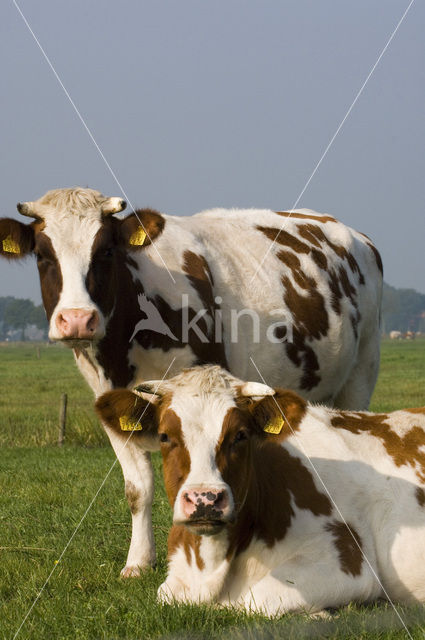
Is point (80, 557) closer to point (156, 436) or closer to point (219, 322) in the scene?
point (156, 436)

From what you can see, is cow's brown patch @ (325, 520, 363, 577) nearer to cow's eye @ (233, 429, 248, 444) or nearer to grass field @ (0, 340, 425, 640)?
grass field @ (0, 340, 425, 640)

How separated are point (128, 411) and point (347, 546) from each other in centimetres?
158

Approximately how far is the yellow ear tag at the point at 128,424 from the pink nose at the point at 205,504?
1.01 metres

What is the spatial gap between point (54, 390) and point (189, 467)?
34148mm

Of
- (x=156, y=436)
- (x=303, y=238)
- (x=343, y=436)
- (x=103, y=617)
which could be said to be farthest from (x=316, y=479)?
(x=303, y=238)

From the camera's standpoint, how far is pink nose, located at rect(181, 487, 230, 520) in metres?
4.45

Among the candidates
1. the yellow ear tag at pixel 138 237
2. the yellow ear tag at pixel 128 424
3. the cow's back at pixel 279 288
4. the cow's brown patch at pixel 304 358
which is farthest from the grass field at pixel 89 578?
the yellow ear tag at pixel 138 237

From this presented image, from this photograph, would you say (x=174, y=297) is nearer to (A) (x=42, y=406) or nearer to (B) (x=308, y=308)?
(B) (x=308, y=308)

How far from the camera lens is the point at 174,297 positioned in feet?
22.5

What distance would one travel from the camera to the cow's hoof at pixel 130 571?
6173 mm

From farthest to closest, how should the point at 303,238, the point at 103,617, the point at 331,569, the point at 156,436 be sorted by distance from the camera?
1. the point at 303,238
2. the point at 156,436
3. the point at 331,569
4. the point at 103,617

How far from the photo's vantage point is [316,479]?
5.68 meters

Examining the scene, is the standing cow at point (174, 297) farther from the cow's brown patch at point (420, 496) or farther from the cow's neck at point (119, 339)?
the cow's brown patch at point (420, 496)

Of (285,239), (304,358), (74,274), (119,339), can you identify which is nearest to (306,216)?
(285,239)
